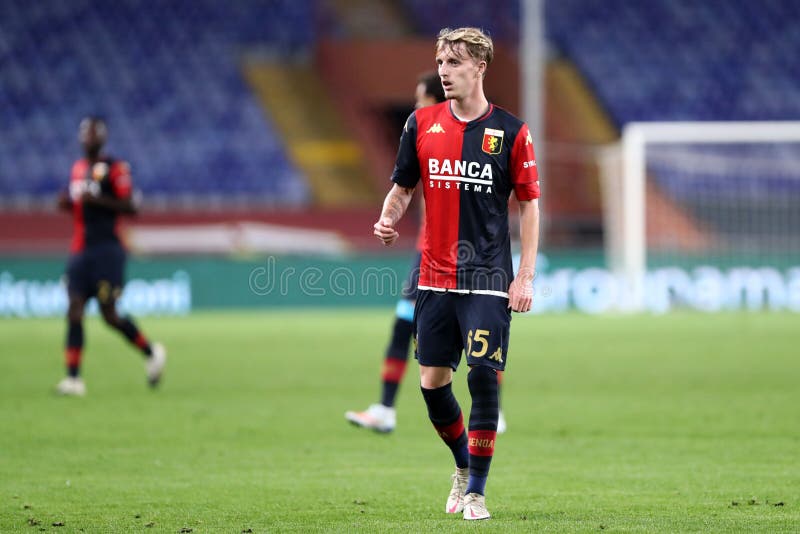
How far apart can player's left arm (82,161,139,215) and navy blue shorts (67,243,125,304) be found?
40 centimetres

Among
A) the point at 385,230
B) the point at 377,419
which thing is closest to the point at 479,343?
the point at 385,230

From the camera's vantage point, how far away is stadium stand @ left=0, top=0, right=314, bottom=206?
27.6 metres

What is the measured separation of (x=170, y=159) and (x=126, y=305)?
600cm

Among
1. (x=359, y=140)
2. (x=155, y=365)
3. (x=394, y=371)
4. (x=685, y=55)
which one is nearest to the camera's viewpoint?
(x=394, y=371)

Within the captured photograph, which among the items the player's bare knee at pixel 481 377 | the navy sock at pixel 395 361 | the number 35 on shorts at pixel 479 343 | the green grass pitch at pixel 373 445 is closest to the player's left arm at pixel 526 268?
the number 35 on shorts at pixel 479 343

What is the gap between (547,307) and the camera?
2455 cm

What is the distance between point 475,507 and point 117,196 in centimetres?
628

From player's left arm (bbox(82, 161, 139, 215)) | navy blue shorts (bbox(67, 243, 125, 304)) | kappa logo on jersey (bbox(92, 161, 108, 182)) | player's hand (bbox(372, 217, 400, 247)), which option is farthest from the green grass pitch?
kappa logo on jersey (bbox(92, 161, 108, 182))

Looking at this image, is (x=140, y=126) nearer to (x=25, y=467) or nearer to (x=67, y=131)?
(x=67, y=131)

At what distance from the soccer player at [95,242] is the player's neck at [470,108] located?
581 cm

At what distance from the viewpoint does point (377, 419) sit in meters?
8.90

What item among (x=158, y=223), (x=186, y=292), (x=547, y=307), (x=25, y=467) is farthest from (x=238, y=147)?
(x=25, y=467)

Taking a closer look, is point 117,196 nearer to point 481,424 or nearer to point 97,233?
point 97,233

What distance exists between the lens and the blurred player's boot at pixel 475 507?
574 centimetres
